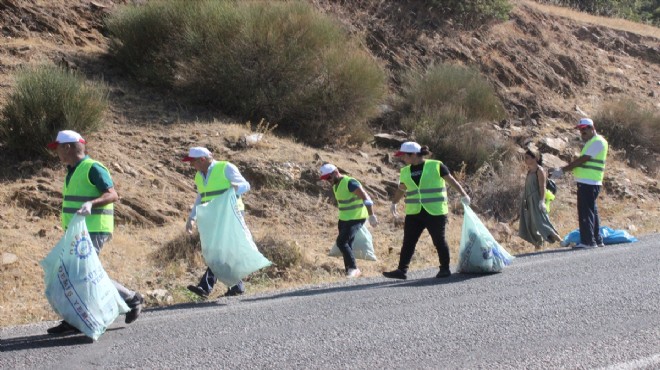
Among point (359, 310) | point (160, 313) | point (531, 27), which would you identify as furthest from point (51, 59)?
point (531, 27)

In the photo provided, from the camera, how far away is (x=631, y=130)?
2547 centimetres

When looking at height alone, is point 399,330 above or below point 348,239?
above

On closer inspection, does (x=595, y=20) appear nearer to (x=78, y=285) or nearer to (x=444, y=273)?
(x=444, y=273)

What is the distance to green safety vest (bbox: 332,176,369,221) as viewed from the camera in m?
11.9

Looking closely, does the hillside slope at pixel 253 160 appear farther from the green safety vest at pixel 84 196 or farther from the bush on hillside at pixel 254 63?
the green safety vest at pixel 84 196

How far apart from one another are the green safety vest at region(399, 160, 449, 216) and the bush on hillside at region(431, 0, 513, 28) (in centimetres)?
1759

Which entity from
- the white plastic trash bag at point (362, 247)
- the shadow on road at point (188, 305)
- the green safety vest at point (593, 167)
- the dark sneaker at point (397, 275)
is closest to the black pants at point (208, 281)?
the shadow on road at point (188, 305)

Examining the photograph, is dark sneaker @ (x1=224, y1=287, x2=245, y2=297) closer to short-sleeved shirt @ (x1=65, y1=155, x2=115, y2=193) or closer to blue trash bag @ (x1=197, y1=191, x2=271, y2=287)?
blue trash bag @ (x1=197, y1=191, x2=271, y2=287)

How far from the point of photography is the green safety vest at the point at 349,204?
38.9ft

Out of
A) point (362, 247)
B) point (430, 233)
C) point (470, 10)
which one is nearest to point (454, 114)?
point (470, 10)

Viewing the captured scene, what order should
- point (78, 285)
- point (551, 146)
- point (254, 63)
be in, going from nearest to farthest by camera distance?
point (78, 285)
point (254, 63)
point (551, 146)

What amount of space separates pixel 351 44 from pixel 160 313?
44.3 ft

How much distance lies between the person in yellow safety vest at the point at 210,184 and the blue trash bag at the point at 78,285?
6.75 ft

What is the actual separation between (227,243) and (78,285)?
7.40 feet
